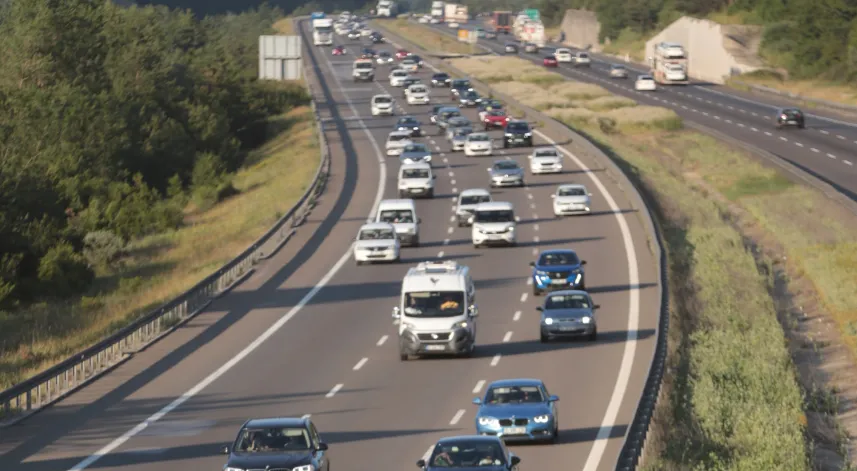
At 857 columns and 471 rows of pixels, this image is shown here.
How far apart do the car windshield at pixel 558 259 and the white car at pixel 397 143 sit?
1605 inches

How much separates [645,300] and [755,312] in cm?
357

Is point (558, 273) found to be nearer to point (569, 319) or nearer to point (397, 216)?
point (569, 319)

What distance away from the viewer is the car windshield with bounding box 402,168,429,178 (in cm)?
6688

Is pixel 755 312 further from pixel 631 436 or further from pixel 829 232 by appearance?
pixel 631 436

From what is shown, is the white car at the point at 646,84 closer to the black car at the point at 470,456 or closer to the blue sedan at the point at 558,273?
the blue sedan at the point at 558,273

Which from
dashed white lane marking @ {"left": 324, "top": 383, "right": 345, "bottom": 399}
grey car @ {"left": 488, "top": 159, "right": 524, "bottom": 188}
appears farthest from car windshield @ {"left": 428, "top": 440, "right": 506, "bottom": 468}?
grey car @ {"left": 488, "top": 159, "right": 524, "bottom": 188}

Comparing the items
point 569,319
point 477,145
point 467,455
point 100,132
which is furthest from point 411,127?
point 467,455

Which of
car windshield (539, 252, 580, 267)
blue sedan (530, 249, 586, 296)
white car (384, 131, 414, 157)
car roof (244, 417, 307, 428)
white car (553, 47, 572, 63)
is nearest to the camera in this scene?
car roof (244, 417, 307, 428)

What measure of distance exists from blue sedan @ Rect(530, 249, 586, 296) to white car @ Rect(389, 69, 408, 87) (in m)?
89.2

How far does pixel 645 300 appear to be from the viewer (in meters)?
42.9

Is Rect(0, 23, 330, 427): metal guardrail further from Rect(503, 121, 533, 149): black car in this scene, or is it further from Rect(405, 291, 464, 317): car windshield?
Rect(503, 121, 533, 149): black car

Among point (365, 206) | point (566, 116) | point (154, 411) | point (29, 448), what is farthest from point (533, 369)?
point (566, 116)

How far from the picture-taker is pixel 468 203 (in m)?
58.9

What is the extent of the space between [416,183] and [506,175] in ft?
15.4
